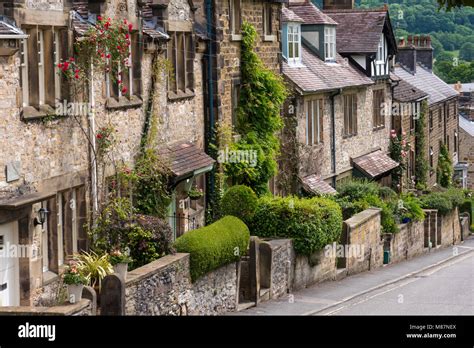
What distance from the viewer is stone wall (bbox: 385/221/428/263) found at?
33.6m

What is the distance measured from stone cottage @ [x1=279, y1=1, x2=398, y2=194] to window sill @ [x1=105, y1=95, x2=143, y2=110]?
11.0 m

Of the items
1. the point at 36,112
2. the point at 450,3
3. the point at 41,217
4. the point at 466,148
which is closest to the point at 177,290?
the point at 41,217

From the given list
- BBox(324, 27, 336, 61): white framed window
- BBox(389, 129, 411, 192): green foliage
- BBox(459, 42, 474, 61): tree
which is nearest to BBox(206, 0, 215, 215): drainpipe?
BBox(324, 27, 336, 61): white framed window

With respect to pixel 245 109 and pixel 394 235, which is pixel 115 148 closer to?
pixel 245 109

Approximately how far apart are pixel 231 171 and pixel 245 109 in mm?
2013

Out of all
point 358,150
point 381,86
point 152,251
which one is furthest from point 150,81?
point 381,86

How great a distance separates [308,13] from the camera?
36.5m

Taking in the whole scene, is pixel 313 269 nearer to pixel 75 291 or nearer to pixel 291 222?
pixel 291 222

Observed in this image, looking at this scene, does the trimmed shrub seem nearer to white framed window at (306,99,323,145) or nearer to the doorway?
the doorway

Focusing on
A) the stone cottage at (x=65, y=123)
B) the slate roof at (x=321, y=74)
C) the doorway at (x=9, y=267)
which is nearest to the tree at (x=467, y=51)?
the slate roof at (x=321, y=74)

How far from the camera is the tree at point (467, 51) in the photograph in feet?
354

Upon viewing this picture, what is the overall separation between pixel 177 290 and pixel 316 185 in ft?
47.8

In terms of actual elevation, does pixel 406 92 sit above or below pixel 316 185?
above
